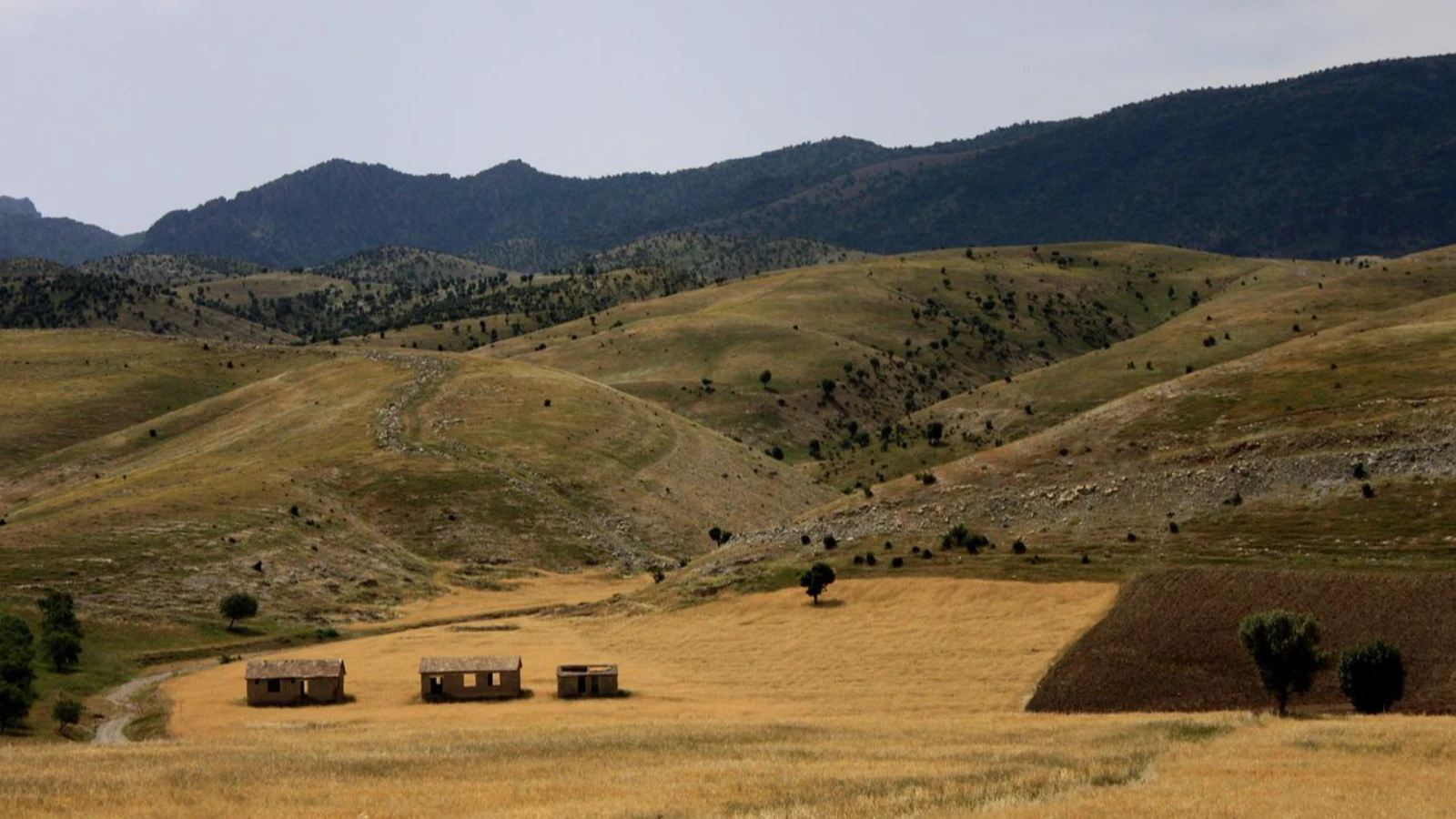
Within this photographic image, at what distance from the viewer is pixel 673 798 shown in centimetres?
3697

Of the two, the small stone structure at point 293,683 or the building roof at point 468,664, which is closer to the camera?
the small stone structure at point 293,683

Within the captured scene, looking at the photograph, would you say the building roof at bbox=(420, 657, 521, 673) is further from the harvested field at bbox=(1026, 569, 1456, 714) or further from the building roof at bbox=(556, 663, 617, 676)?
the harvested field at bbox=(1026, 569, 1456, 714)

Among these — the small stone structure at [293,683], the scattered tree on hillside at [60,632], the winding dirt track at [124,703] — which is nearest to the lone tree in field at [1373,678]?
the small stone structure at [293,683]

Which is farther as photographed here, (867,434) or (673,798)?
(867,434)

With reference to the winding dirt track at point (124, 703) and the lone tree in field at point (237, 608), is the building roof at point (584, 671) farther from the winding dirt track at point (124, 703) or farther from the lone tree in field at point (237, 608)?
the lone tree in field at point (237, 608)

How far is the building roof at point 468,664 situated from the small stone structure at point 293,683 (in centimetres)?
503

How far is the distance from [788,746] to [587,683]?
24.4 metres

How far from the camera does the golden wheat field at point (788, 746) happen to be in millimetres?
36500

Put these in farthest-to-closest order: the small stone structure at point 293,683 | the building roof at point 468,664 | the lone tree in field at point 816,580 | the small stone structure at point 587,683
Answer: the lone tree in field at point 816,580
the building roof at point 468,664
the small stone structure at point 293,683
the small stone structure at point 587,683

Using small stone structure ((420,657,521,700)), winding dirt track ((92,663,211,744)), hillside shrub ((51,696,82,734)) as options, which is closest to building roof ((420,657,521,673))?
small stone structure ((420,657,521,700))

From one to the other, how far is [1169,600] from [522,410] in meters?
101

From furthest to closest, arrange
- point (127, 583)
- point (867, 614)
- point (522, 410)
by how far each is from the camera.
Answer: point (522, 410)
point (127, 583)
point (867, 614)

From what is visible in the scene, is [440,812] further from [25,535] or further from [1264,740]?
[25,535]

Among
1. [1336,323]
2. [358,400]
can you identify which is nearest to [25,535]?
[358,400]
